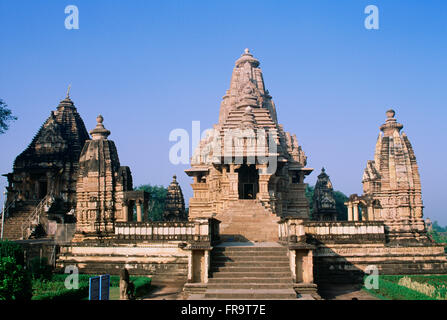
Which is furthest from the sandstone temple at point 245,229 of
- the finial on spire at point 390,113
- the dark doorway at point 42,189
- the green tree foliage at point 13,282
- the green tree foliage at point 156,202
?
the green tree foliage at point 156,202

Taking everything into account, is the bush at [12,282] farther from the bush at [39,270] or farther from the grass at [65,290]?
the bush at [39,270]

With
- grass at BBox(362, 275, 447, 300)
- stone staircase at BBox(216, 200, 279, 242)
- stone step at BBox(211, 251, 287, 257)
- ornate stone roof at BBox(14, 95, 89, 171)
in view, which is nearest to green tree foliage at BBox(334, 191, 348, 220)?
ornate stone roof at BBox(14, 95, 89, 171)

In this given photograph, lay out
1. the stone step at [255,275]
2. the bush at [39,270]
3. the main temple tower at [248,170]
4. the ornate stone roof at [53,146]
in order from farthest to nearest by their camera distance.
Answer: the ornate stone roof at [53,146], the main temple tower at [248,170], the bush at [39,270], the stone step at [255,275]

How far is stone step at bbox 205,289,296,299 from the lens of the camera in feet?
36.9

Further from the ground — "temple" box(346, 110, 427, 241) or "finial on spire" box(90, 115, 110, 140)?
"finial on spire" box(90, 115, 110, 140)

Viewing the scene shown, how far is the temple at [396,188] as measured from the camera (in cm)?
1841

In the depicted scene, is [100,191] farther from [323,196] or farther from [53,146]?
[323,196]

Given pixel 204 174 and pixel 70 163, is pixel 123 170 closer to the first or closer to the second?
pixel 204 174

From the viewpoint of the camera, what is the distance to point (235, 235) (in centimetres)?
1888

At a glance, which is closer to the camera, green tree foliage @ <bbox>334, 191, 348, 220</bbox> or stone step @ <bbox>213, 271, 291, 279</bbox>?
→ stone step @ <bbox>213, 271, 291, 279</bbox>

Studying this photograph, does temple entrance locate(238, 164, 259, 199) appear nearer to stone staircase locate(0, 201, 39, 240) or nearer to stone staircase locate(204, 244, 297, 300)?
stone staircase locate(204, 244, 297, 300)

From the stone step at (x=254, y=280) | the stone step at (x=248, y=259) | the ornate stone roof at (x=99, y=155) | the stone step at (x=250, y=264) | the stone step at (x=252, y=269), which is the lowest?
the stone step at (x=254, y=280)

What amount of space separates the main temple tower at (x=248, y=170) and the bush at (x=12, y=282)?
10596 millimetres

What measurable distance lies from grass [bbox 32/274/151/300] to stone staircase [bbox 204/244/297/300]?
2530mm
